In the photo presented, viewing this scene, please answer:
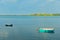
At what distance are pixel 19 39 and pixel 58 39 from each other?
4691 millimetres

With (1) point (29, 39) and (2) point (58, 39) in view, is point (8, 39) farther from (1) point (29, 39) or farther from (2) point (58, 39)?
(2) point (58, 39)

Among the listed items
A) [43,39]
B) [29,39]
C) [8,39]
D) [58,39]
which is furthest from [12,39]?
[58,39]

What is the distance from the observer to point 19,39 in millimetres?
24375

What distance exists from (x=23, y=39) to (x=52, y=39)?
3.46m

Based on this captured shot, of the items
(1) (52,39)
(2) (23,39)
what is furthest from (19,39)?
(1) (52,39)

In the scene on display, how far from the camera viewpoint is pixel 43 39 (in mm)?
23734

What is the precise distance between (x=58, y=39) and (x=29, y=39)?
3438 millimetres

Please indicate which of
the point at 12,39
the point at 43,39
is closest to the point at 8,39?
the point at 12,39

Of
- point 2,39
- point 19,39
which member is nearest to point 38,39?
point 19,39

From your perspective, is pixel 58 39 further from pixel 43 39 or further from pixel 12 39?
pixel 12 39

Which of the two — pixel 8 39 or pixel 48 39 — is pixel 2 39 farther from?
pixel 48 39

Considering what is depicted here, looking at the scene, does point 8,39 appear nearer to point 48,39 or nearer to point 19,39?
point 19,39

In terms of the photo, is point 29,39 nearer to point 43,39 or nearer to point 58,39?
point 43,39

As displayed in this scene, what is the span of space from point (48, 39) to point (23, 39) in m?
2.99
